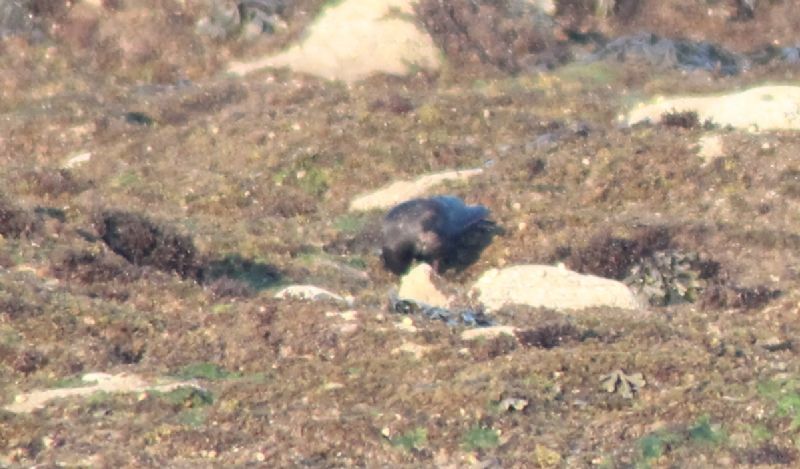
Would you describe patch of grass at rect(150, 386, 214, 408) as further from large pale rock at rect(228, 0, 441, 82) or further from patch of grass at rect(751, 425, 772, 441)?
large pale rock at rect(228, 0, 441, 82)

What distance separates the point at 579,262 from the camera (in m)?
23.0

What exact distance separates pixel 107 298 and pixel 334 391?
525 centimetres

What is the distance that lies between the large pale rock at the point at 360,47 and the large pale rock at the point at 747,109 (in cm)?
779

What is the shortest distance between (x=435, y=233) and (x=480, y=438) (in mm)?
9494

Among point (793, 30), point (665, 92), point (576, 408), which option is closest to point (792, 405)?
point (576, 408)

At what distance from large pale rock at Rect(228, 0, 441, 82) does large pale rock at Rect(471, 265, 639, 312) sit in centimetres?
1820

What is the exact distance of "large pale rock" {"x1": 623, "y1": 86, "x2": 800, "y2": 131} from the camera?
31.0 m

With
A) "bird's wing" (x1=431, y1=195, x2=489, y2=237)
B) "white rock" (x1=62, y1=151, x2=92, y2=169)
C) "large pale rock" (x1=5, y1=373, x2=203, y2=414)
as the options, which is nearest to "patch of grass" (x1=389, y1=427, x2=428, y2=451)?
"large pale rock" (x1=5, y1=373, x2=203, y2=414)

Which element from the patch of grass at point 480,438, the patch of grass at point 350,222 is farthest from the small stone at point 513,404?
the patch of grass at point 350,222

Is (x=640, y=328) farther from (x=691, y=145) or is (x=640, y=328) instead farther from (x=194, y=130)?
(x=194, y=130)

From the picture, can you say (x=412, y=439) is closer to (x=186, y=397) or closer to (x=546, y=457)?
(x=546, y=457)

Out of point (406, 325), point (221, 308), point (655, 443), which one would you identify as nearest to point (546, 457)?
point (655, 443)

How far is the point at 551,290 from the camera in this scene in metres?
20.6

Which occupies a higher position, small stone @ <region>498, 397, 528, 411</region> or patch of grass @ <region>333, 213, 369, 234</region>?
small stone @ <region>498, 397, 528, 411</region>
